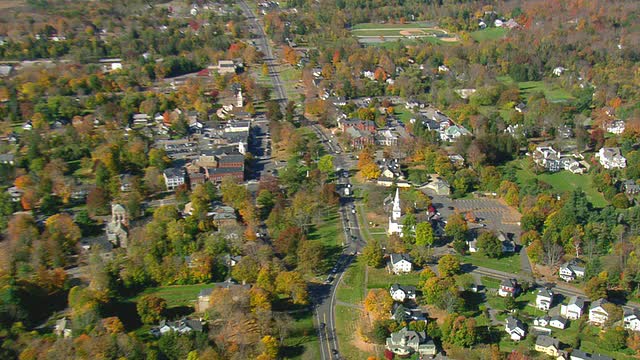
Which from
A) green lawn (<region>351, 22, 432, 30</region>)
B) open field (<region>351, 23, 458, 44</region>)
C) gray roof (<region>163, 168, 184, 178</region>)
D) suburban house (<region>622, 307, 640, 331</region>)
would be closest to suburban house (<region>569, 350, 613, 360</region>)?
suburban house (<region>622, 307, 640, 331</region>)

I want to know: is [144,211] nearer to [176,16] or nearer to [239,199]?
[239,199]

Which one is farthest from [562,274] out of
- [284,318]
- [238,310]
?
[238,310]

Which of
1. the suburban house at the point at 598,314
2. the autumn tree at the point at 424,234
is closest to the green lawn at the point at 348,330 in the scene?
the autumn tree at the point at 424,234

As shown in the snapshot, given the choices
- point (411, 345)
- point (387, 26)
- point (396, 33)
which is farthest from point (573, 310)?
point (387, 26)

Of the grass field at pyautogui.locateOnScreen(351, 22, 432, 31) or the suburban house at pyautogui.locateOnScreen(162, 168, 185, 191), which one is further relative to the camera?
the grass field at pyautogui.locateOnScreen(351, 22, 432, 31)

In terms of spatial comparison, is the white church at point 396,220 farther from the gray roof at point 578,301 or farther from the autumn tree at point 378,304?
the gray roof at point 578,301

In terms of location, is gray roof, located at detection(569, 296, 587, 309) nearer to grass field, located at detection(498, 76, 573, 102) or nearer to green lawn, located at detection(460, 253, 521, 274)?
green lawn, located at detection(460, 253, 521, 274)
